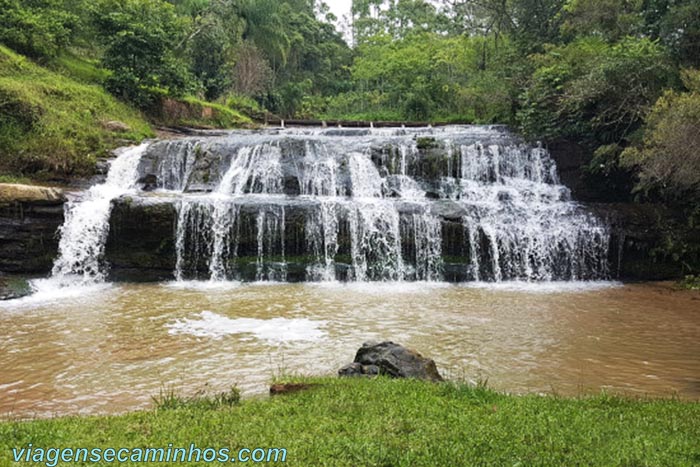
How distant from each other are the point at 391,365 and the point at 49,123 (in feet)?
50.1

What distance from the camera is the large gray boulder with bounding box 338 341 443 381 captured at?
568cm

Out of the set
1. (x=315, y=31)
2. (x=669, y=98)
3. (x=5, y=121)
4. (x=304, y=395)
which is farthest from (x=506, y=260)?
(x=315, y=31)

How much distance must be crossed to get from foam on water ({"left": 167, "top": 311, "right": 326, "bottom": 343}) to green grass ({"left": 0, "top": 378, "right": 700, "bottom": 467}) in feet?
10.5

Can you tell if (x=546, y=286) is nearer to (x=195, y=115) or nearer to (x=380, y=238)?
(x=380, y=238)

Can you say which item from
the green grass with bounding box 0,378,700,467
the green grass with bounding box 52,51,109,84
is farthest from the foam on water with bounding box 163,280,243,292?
the green grass with bounding box 52,51,109,84

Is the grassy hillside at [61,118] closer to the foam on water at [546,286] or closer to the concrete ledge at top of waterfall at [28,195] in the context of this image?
the concrete ledge at top of waterfall at [28,195]

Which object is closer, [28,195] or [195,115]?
[28,195]

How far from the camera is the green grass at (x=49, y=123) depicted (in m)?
15.1

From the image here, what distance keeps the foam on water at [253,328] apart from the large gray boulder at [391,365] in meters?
2.13

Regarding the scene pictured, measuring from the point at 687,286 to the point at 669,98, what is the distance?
469cm

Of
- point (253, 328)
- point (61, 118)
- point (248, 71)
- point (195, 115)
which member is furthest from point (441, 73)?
point (253, 328)

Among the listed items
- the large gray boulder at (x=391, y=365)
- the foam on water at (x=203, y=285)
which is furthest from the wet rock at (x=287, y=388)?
the foam on water at (x=203, y=285)

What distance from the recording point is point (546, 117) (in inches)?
686

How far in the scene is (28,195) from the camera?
508 inches
